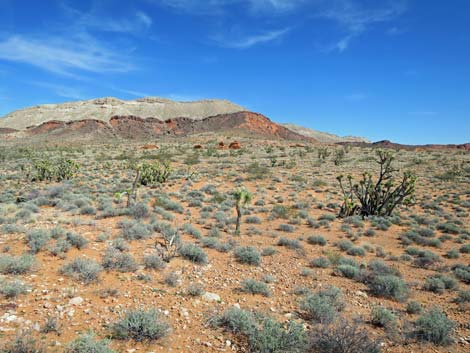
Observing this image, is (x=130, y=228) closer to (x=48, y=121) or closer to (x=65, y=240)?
(x=65, y=240)

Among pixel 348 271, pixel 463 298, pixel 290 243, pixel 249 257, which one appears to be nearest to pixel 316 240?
pixel 290 243

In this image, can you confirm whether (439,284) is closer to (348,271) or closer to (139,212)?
(348,271)

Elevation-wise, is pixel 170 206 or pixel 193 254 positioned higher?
pixel 170 206

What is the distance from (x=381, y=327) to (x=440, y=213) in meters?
15.2

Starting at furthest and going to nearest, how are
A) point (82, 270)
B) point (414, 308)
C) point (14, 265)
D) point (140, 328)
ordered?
point (414, 308) → point (82, 270) → point (14, 265) → point (140, 328)

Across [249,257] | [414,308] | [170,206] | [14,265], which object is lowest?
[414,308]

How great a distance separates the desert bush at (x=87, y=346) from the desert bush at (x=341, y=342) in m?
3.24

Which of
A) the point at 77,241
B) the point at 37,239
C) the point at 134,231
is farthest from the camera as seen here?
the point at 134,231

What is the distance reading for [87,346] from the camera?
14.2 ft

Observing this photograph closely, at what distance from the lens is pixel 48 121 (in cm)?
10569

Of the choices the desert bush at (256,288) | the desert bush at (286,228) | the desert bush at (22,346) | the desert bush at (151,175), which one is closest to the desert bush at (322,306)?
the desert bush at (256,288)

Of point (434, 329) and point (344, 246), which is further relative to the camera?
point (344, 246)

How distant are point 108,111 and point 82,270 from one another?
117m

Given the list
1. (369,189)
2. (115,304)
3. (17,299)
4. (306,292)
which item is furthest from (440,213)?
(17,299)
